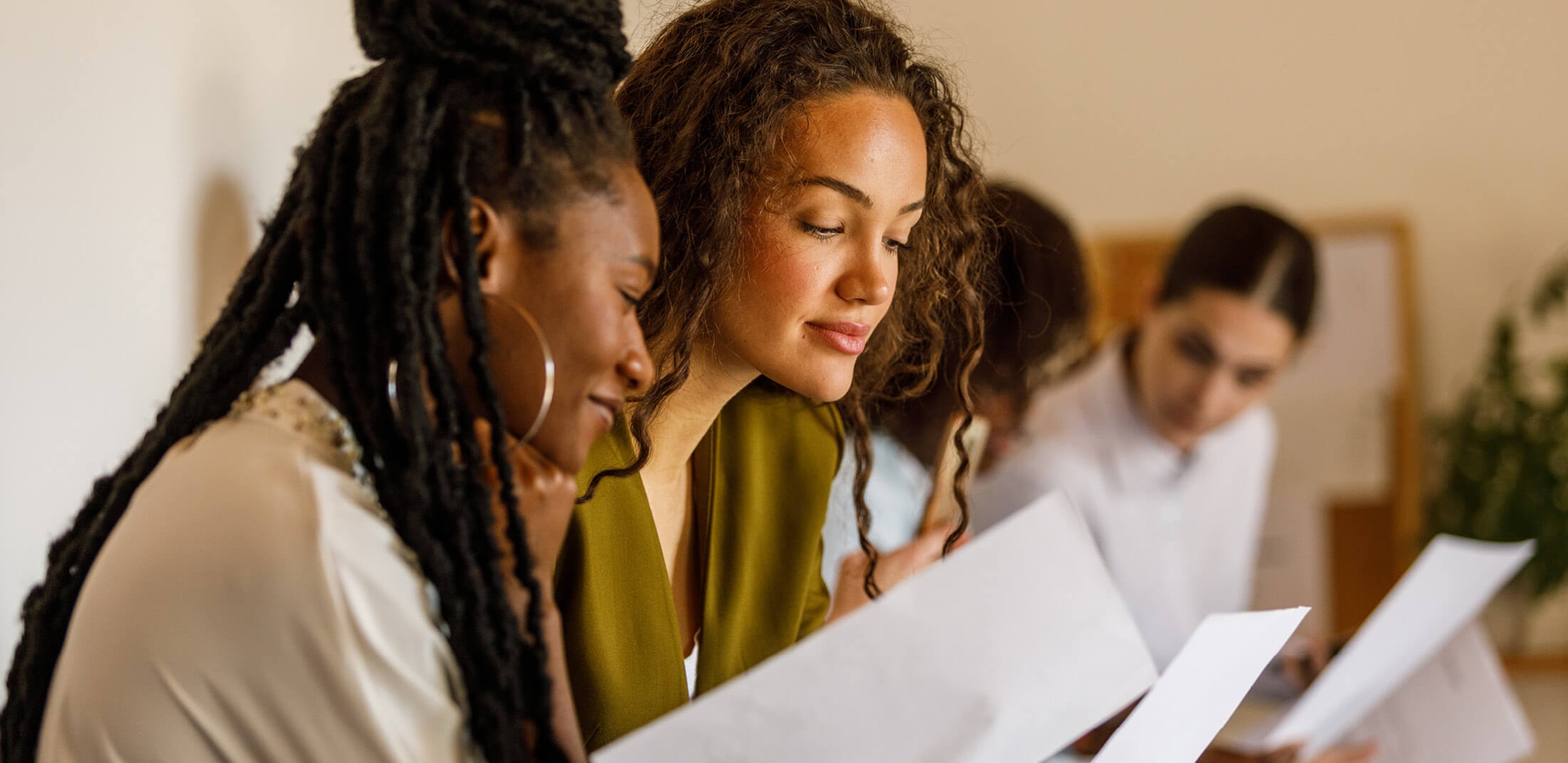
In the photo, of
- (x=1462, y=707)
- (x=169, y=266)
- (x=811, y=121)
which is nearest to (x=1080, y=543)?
(x=811, y=121)

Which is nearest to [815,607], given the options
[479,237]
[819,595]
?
[819,595]

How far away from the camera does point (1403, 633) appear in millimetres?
1389

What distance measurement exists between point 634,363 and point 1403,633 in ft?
3.48

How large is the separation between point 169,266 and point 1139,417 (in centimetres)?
159

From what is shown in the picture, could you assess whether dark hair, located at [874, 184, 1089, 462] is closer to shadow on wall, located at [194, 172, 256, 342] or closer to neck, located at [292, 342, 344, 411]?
shadow on wall, located at [194, 172, 256, 342]

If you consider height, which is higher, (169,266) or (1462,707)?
(169,266)

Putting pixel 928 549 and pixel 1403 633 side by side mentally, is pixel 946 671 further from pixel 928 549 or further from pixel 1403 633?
pixel 1403 633

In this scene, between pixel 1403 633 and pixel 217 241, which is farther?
pixel 1403 633

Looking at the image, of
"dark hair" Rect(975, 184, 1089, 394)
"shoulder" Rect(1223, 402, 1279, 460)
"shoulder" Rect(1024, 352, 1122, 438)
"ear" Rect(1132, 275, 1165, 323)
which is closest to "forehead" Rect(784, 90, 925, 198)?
"dark hair" Rect(975, 184, 1089, 394)

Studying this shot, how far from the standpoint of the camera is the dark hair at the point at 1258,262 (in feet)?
6.68

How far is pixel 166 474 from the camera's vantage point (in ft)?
2.11

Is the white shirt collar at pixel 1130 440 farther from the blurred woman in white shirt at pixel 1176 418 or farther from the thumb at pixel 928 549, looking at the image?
the thumb at pixel 928 549

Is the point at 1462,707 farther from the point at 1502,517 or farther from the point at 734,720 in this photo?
the point at 1502,517

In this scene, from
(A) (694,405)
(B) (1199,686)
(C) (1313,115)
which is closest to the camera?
(B) (1199,686)
